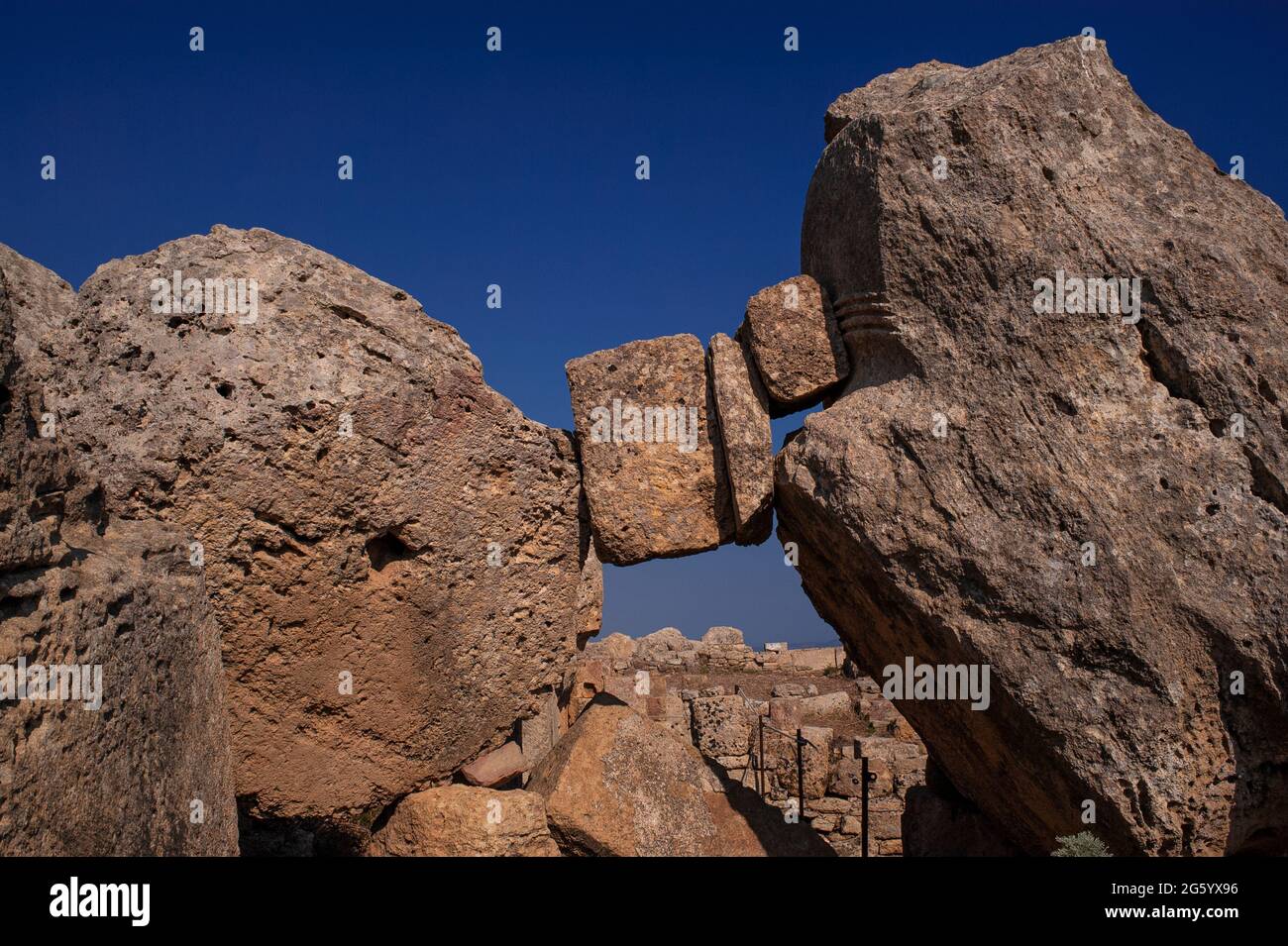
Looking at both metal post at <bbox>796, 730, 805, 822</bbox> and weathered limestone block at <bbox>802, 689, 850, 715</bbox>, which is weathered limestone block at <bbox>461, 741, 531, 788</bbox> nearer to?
metal post at <bbox>796, 730, 805, 822</bbox>

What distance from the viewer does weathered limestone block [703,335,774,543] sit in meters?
4.84

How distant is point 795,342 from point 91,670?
3226 millimetres

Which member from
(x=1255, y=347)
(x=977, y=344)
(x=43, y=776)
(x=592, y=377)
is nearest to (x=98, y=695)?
(x=43, y=776)

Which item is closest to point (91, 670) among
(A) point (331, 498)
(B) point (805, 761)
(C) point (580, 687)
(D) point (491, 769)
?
(A) point (331, 498)

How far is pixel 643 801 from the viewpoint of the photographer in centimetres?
503

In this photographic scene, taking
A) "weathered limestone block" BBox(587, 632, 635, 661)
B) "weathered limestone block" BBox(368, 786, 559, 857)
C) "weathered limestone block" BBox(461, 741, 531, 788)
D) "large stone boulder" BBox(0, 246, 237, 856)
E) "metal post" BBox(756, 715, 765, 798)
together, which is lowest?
"metal post" BBox(756, 715, 765, 798)

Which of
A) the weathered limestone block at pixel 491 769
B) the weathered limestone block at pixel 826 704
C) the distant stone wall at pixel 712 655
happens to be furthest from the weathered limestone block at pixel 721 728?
the weathered limestone block at pixel 491 769

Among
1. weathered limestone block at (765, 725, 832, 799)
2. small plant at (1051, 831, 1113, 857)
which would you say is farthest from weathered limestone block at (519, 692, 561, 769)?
small plant at (1051, 831, 1113, 857)

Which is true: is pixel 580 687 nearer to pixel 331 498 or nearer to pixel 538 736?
pixel 538 736

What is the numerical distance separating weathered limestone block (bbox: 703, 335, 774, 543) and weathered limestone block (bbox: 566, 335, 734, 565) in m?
0.10

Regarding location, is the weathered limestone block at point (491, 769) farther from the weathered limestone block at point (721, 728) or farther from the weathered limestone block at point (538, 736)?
the weathered limestone block at point (721, 728)

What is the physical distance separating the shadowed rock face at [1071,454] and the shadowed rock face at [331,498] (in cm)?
142
